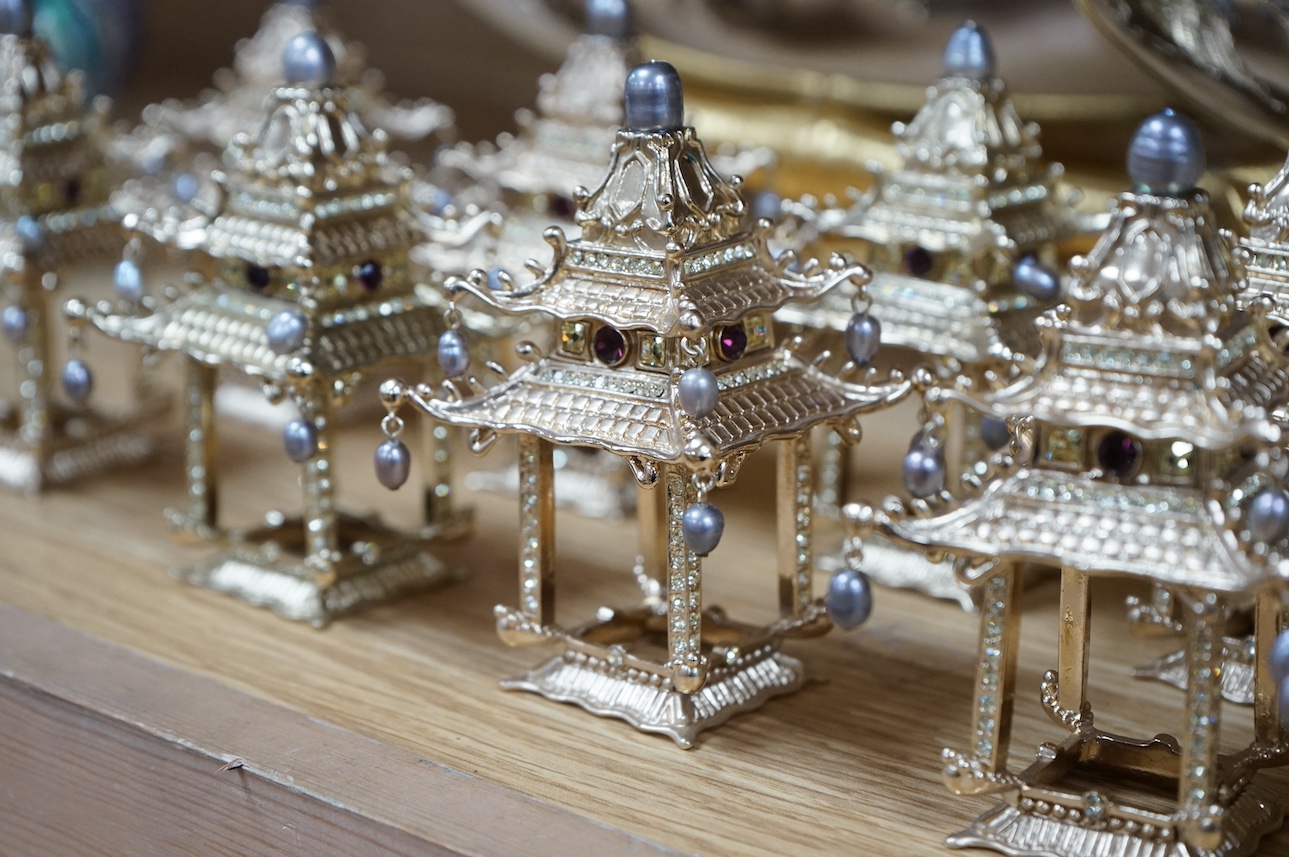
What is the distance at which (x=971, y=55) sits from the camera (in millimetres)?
2773

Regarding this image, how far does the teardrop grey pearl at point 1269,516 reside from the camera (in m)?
1.80

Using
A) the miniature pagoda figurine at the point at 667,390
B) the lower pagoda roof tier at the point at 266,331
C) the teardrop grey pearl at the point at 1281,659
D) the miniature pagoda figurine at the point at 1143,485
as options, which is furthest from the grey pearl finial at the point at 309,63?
the teardrop grey pearl at the point at 1281,659

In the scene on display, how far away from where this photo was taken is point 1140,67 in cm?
310

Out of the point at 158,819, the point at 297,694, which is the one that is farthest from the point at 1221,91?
the point at 158,819

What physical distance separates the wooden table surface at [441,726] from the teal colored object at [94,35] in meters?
2.20

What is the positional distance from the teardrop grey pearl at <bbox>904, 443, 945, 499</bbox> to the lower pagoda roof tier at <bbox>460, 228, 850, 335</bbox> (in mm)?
299

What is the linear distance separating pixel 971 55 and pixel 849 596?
112 centimetres

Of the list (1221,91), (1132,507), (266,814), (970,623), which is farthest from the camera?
(1221,91)

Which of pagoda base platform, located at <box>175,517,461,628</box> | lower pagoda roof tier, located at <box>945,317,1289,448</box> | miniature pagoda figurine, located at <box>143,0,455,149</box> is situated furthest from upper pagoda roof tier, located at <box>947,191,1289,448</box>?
miniature pagoda figurine, located at <box>143,0,455,149</box>

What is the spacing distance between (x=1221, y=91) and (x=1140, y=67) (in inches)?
6.4

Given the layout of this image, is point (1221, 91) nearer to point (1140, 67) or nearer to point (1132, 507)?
point (1140, 67)

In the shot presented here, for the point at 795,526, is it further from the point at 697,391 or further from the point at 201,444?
the point at 201,444

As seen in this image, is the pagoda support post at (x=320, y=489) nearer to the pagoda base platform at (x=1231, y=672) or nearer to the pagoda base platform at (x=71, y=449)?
the pagoda base platform at (x=71, y=449)

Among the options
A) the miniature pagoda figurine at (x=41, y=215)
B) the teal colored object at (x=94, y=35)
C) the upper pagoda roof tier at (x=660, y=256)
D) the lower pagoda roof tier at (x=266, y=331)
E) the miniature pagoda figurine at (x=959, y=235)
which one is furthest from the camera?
the teal colored object at (x=94, y=35)
